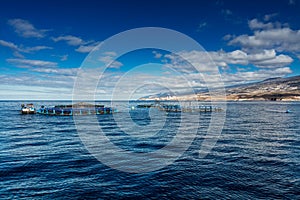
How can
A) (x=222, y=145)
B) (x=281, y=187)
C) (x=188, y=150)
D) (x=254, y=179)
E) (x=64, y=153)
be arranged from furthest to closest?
(x=222, y=145) < (x=188, y=150) < (x=64, y=153) < (x=254, y=179) < (x=281, y=187)

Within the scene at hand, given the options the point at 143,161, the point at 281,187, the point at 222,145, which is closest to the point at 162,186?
the point at 143,161

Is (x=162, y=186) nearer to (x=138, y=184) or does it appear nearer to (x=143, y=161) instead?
(x=138, y=184)

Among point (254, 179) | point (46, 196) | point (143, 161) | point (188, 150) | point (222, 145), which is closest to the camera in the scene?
point (46, 196)

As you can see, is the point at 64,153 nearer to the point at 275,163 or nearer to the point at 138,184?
the point at 138,184

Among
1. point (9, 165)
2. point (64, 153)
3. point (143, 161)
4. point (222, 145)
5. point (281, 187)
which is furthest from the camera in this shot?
point (222, 145)

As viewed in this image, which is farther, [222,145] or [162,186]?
[222,145]

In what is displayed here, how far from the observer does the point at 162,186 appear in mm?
19391

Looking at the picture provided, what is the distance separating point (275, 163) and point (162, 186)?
14.6 metres

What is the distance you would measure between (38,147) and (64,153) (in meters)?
6.24

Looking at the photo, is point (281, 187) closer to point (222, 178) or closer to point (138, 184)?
point (222, 178)

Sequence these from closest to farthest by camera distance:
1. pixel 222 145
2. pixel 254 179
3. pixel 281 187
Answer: pixel 281 187 → pixel 254 179 → pixel 222 145

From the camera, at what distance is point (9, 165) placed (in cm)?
2459

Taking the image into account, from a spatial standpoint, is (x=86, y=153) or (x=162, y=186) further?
(x=86, y=153)

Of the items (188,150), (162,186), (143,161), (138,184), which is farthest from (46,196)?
(188,150)
